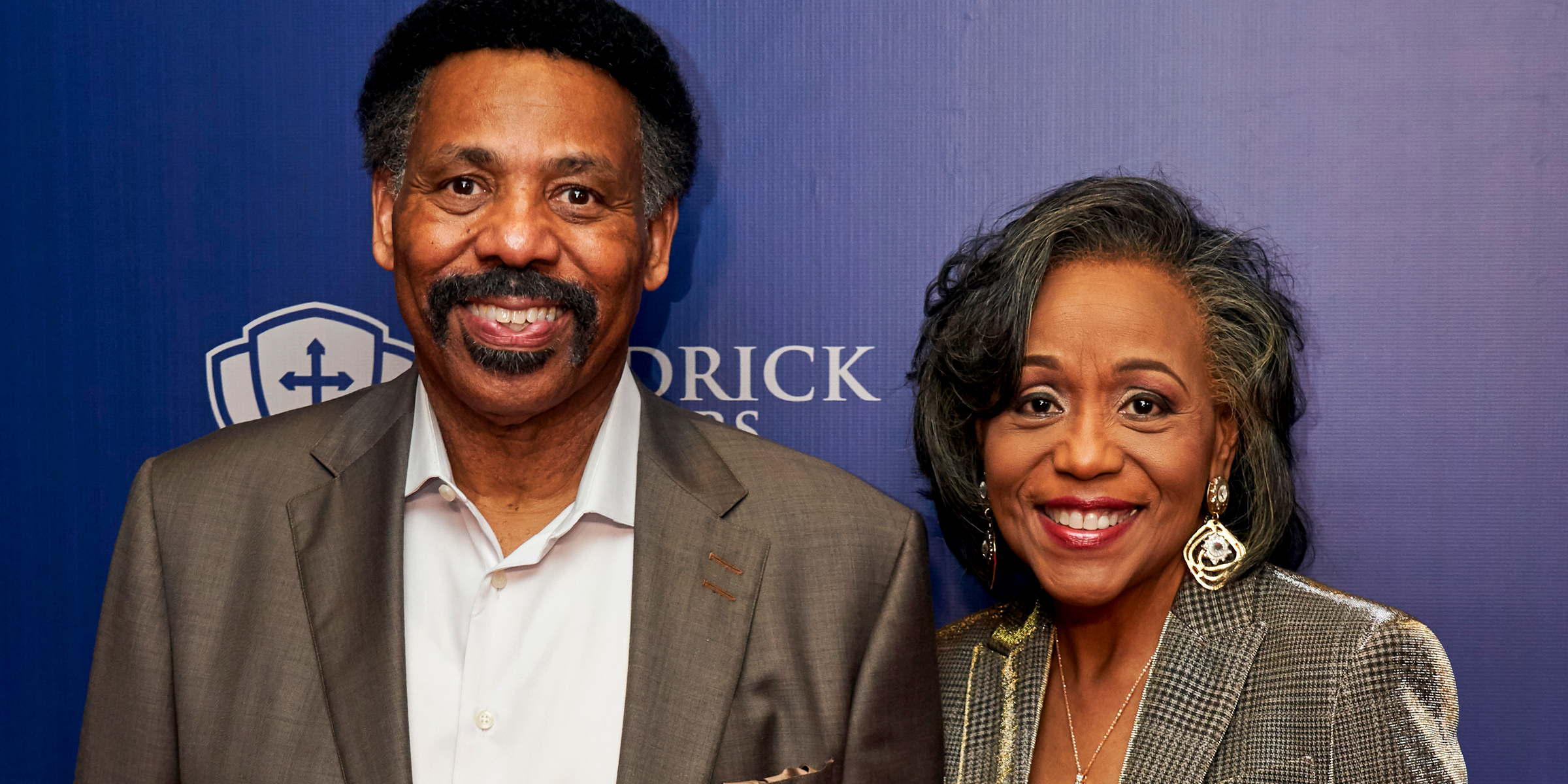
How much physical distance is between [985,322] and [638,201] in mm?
578

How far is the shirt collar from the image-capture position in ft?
5.63

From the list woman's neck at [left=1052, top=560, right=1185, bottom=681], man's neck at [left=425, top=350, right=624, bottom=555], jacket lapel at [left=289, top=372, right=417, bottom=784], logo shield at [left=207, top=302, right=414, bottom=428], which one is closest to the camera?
jacket lapel at [left=289, top=372, right=417, bottom=784]

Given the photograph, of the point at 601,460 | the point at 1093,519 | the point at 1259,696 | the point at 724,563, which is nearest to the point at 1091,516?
the point at 1093,519

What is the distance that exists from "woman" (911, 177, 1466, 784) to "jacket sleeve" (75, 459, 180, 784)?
3.91 feet

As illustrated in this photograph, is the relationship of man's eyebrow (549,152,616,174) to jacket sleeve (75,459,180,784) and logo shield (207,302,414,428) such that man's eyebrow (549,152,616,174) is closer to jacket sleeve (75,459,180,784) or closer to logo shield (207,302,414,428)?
jacket sleeve (75,459,180,784)

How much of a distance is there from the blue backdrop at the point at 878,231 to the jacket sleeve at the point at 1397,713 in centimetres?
67

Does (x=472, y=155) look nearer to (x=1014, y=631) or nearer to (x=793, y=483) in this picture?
(x=793, y=483)

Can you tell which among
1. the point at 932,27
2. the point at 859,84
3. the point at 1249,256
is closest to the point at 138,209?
the point at 859,84

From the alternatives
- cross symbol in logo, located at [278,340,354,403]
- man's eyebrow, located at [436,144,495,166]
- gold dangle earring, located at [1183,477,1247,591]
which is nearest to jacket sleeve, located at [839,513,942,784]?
gold dangle earring, located at [1183,477,1247,591]

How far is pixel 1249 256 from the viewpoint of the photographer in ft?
6.83

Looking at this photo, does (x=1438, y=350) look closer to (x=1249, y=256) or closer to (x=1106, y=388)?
(x=1249, y=256)

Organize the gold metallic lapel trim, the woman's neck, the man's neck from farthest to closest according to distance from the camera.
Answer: the gold metallic lapel trim
the woman's neck
the man's neck

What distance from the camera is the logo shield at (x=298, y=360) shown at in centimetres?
239

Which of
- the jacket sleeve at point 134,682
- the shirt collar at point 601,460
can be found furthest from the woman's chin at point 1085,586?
the jacket sleeve at point 134,682
